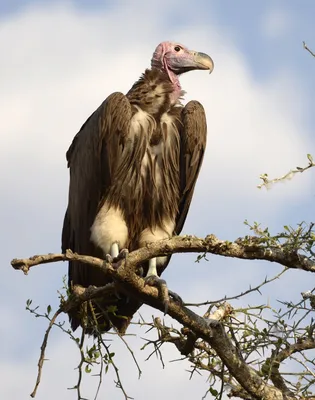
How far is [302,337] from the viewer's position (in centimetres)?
543

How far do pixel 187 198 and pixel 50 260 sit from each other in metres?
2.71

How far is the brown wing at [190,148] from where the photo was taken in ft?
25.8

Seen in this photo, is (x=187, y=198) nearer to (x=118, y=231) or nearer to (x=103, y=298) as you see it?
(x=118, y=231)

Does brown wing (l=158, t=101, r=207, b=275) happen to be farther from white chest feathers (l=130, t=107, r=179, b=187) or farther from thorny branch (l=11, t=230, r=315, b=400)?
thorny branch (l=11, t=230, r=315, b=400)

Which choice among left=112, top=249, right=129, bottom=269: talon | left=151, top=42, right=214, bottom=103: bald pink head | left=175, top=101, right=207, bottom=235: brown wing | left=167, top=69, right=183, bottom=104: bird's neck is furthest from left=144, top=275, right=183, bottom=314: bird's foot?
left=151, top=42, right=214, bottom=103: bald pink head

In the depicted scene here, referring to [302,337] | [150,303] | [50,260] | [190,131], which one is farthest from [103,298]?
[190,131]

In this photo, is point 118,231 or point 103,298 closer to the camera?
point 103,298

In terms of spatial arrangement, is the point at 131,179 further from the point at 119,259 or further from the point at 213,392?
the point at 213,392

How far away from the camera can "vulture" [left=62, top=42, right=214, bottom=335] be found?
7.64 metres

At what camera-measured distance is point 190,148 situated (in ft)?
25.8

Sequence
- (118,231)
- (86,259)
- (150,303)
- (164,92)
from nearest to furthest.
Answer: (86,259) < (150,303) < (118,231) < (164,92)

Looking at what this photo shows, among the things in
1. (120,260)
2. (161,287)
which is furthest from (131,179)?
(161,287)

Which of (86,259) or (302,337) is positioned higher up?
(86,259)

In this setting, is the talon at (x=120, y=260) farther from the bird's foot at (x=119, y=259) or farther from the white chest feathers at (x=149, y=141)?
the white chest feathers at (x=149, y=141)
